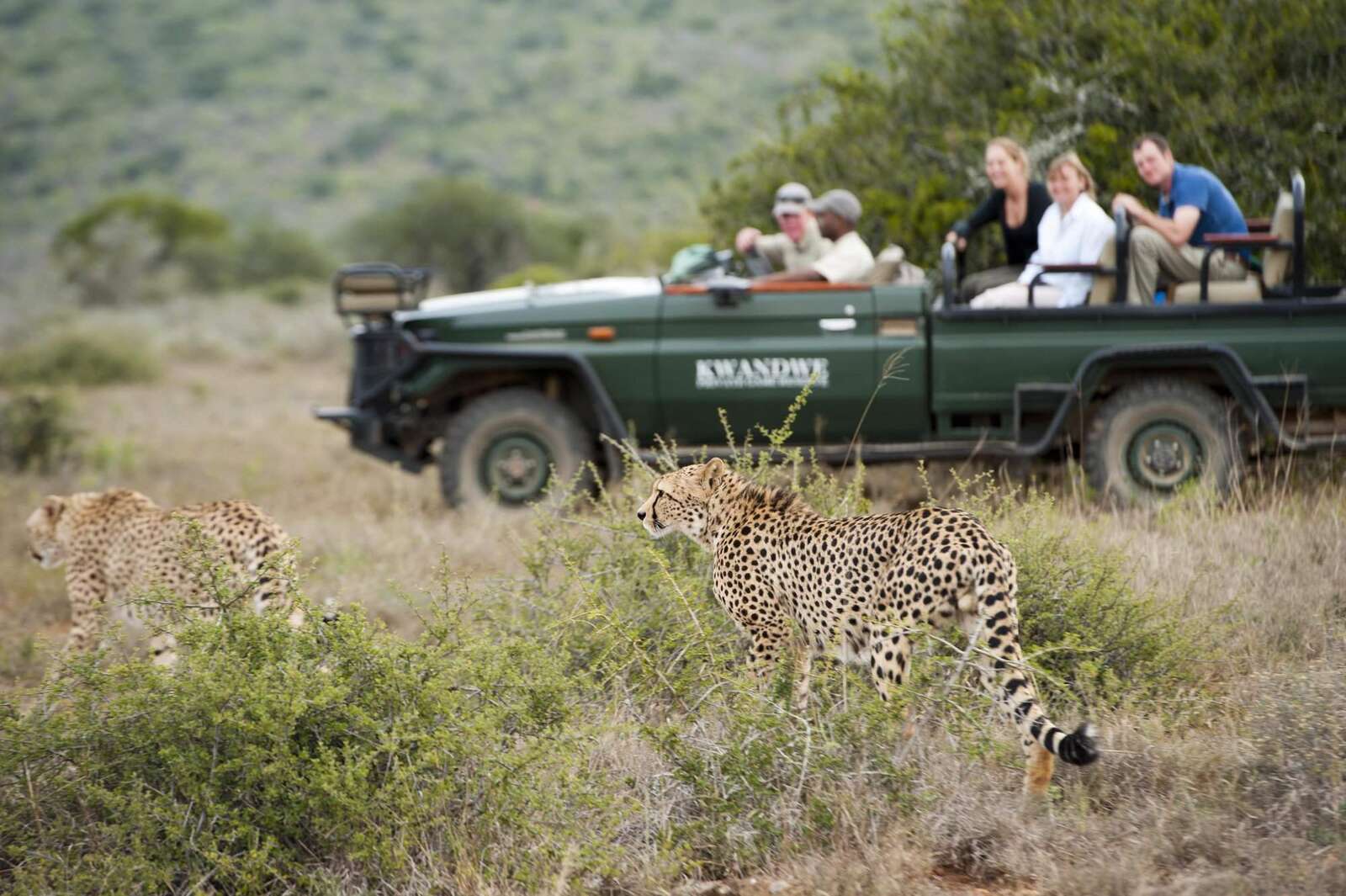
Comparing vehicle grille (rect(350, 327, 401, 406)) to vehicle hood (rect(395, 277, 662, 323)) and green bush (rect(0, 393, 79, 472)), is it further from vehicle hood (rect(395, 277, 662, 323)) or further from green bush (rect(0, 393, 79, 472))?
green bush (rect(0, 393, 79, 472))

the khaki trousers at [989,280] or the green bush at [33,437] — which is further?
the green bush at [33,437]

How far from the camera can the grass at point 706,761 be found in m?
3.66

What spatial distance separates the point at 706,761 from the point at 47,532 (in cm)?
395

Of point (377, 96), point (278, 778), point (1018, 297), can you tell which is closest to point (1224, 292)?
point (1018, 297)

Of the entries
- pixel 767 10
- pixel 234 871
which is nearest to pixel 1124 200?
pixel 234 871

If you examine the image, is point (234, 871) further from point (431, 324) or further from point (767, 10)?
point (767, 10)

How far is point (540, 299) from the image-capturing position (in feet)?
27.3

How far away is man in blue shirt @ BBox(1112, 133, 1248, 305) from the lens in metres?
7.54

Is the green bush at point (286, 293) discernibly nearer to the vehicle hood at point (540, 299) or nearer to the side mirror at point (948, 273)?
the vehicle hood at point (540, 299)

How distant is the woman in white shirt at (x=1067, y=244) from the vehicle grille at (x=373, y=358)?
3.30 metres

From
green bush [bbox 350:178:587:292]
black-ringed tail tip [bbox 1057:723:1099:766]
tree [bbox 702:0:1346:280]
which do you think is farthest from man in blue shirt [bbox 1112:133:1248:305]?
green bush [bbox 350:178:587:292]

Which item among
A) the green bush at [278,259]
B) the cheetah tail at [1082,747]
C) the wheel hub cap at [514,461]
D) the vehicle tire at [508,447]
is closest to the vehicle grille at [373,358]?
the vehicle tire at [508,447]

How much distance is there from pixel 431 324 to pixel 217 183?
35.9 m

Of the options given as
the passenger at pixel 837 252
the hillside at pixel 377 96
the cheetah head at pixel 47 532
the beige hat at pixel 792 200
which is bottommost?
the cheetah head at pixel 47 532
